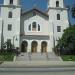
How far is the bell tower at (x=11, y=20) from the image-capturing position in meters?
67.6

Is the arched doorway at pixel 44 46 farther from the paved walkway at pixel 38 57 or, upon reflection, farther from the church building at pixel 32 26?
the paved walkway at pixel 38 57

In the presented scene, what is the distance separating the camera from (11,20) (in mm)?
68812

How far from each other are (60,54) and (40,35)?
8.70 m

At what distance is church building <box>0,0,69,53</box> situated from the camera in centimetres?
6806

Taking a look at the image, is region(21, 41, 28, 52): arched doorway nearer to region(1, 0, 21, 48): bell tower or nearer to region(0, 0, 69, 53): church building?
region(0, 0, 69, 53): church building

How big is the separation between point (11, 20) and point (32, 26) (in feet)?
17.6

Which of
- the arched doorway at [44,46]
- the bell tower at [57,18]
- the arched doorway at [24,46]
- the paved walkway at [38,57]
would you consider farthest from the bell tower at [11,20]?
the bell tower at [57,18]

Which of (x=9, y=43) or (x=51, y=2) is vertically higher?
(x=51, y=2)

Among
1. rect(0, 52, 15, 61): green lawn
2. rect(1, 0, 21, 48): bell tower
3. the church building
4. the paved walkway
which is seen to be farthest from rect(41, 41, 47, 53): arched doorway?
rect(0, 52, 15, 61): green lawn

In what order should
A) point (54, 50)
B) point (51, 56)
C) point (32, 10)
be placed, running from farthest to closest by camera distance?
point (32, 10)
point (54, 50)
point (51, 56)

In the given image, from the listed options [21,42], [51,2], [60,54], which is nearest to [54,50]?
[60,54]

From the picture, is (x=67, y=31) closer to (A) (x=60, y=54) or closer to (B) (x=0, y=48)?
A: (A) (x=60, y=54)

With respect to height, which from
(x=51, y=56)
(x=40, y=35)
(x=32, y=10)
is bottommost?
(x=51, y=56)

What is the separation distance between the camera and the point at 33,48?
6881 cm
